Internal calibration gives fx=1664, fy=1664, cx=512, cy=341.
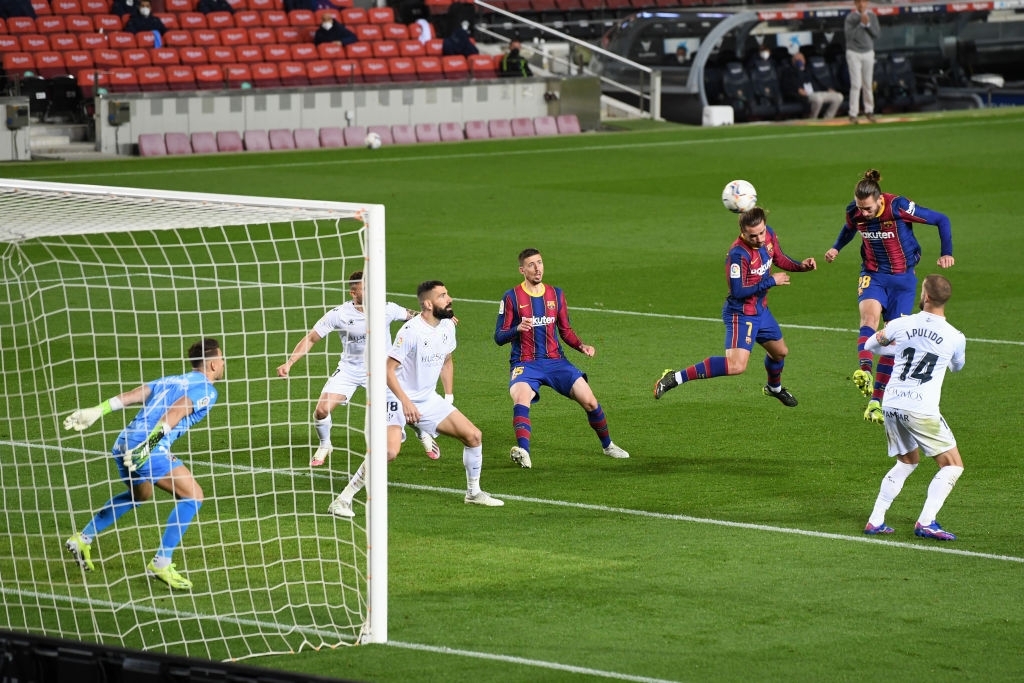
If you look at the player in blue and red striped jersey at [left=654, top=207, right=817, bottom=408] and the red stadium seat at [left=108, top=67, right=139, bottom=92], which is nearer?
the player in blue and red striped jersey at [left=654, top=207, right=817, bottom=408]

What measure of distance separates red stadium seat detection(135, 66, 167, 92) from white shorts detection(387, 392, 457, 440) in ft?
67.2

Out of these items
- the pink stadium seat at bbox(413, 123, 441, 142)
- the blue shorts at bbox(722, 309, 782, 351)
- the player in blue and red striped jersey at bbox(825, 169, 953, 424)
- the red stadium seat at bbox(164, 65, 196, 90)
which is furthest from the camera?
the pink stadium seat at bbox(413, 123, 441, 142)

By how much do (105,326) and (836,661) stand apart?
1017 centimetres

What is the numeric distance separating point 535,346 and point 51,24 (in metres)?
21.6

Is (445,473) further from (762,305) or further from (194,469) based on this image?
(762,305)

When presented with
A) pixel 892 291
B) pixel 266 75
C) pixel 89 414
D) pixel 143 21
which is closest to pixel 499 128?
pixel 266 75

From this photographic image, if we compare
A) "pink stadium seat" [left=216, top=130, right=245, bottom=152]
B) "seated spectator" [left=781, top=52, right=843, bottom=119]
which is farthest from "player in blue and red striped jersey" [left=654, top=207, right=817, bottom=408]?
"seated spectator" [left=781, top=52, right=843, bottom=119]

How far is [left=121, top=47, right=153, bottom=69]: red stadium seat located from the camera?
30281 mm

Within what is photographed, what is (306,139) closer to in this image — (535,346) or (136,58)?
(136,58)

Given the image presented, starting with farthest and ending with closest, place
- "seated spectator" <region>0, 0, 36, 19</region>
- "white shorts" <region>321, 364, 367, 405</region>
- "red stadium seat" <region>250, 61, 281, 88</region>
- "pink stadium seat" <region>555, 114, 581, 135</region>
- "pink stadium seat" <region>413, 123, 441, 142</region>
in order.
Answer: "pink stadium seat" <region>555, 114, 581, 135</region> → "pink stadium seat" <region>413, 123, 441, 142</region> → "red stadium seat" <region>250, 61, 281, 88</region> → "seated spectator" <region>0, 0, 36, 19</region> → "white shorts" <region>321, 364, 367, 405</region>

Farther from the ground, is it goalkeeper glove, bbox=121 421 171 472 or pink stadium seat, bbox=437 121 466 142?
goalkeeper glove, bbox=121 421 171 472

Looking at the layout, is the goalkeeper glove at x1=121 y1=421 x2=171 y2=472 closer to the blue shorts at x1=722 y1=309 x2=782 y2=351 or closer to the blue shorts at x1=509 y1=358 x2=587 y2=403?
the blue shorts at x1=509 y1=358 x2=587 y2=403

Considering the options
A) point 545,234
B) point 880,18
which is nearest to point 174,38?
point 545,234

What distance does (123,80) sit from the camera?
29.6 meters
